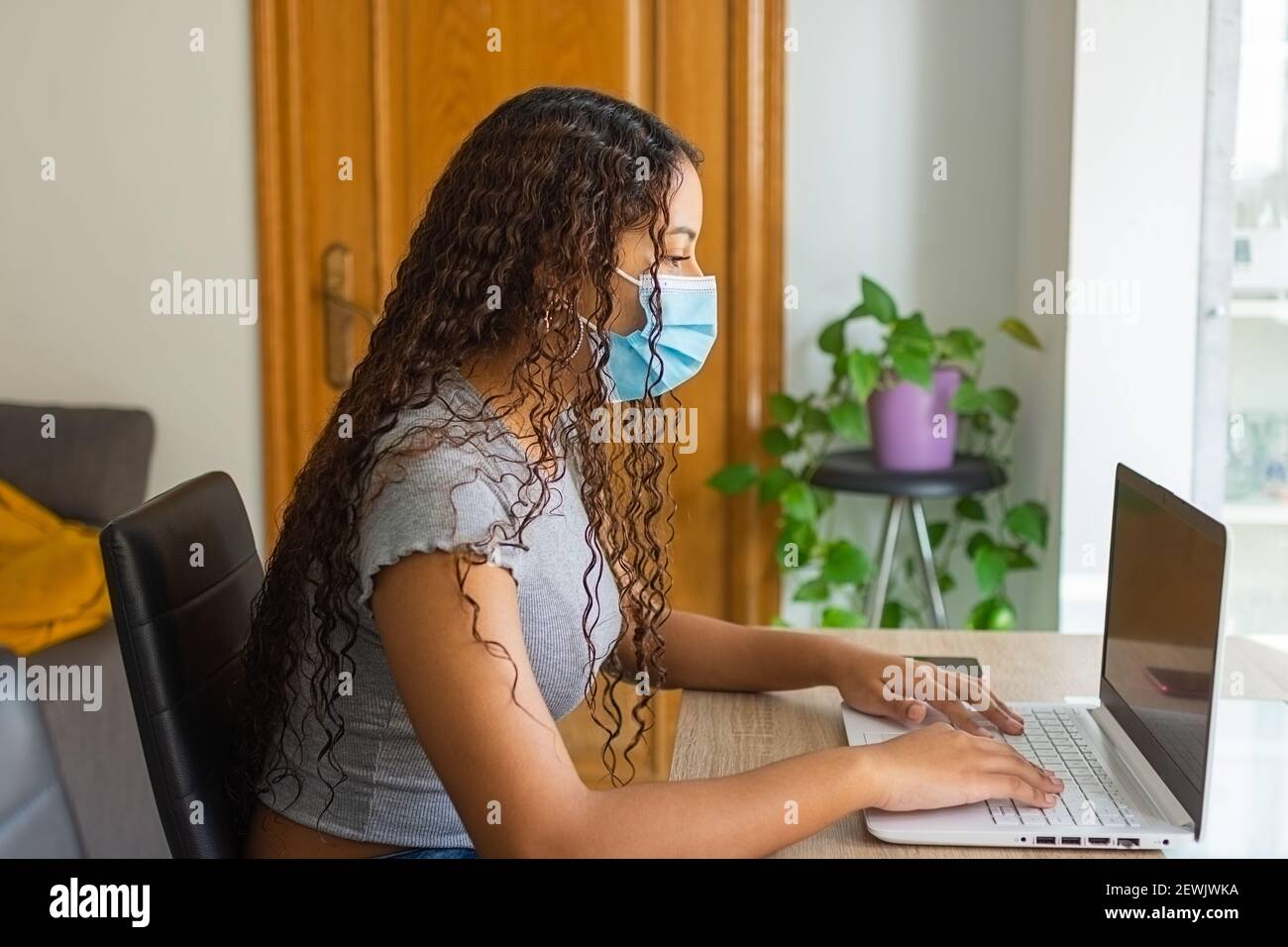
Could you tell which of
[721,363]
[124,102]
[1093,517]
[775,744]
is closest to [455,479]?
[775,744]

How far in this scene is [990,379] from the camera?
9.64 feet

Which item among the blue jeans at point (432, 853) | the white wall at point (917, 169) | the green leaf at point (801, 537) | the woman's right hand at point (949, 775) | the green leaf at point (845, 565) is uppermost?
the white wall at point (917, 169)

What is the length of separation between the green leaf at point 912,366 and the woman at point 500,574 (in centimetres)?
123

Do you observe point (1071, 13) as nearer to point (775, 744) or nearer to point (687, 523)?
point (687, 523)

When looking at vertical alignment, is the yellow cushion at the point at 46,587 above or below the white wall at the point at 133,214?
below

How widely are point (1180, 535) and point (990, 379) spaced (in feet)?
6.00

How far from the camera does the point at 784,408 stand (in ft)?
9.27

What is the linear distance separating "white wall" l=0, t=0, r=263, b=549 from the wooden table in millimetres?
1922

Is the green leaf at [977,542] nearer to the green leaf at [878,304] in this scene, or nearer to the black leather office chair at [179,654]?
the green leaf at [878,304]

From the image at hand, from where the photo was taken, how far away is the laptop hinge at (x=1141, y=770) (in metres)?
1.09

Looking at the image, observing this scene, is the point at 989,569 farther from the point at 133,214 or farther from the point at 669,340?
the point at 133,214

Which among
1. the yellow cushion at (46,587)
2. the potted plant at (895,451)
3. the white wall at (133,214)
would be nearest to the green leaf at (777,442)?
the potted plant at (895,451)

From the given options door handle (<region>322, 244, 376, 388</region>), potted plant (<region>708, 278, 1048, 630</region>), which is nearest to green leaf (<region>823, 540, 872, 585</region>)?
potted plant (<region>708, 278, 1048, 630</region>)
